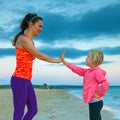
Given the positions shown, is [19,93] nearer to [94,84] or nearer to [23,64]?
[23,64]

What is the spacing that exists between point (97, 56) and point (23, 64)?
1175 millimetres

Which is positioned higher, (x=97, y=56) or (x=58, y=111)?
(x=97, y=56)

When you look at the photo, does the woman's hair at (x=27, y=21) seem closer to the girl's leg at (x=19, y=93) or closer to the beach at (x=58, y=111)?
the girl's leg at (x=19, y=93)

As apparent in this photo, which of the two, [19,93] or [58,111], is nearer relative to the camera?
[19,93]

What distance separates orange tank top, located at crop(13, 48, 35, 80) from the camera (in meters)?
6.31

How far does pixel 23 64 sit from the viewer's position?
20.8 feet

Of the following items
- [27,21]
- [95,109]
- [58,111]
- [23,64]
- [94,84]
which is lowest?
[58,111]

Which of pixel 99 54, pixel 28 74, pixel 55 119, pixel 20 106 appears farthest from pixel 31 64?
pixel 55 119

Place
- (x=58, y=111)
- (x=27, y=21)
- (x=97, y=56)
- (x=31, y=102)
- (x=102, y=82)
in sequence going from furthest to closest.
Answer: (x=58, y=111) → (x=31, y=102) → (x=27, y=21) → (x=97, y=56) → (x=102, y=82)

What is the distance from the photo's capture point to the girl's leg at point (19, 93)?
6.30 meters

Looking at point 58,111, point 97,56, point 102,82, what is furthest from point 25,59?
point 58,111

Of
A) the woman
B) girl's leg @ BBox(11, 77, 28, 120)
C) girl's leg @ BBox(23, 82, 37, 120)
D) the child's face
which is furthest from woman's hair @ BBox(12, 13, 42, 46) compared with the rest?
the child's face

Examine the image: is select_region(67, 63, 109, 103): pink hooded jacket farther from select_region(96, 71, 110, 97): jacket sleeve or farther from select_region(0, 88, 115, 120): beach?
select_region(0, 88, 115, 120): beach

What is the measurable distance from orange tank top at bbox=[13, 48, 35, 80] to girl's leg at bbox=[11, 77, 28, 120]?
0.08m
